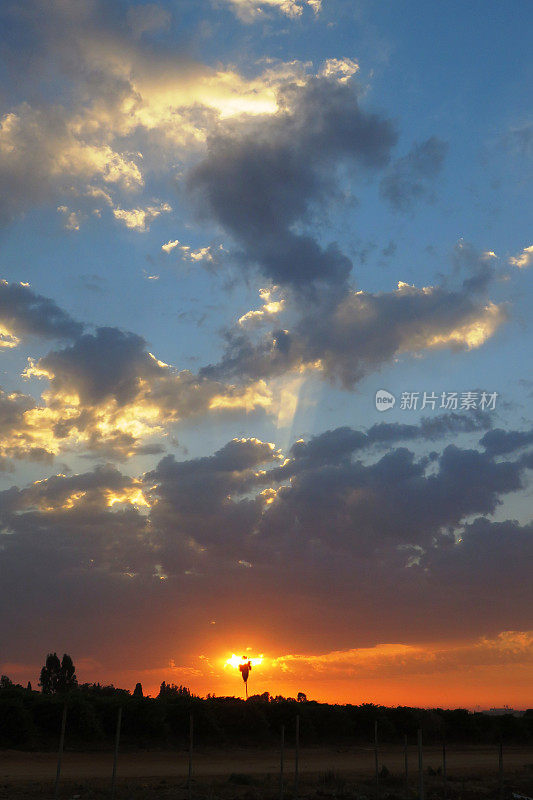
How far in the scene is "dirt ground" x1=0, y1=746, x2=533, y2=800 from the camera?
33.9 m

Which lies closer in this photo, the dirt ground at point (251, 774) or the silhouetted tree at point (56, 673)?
the dirt ground at point (251, 774)

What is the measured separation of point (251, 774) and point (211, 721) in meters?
14.4

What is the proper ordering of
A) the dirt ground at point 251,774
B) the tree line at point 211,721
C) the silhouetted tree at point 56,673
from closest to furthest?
the dirt ground at point 251,774
the tree line at point 211,721
the silhouetted tree at point 56,673

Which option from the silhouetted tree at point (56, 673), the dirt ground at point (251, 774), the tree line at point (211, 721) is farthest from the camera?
the silhouetted tree at point (56, 673)

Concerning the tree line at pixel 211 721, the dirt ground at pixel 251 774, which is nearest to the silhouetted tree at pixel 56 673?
the tree line at pixel 211 721

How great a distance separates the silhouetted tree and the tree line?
42.0 metres

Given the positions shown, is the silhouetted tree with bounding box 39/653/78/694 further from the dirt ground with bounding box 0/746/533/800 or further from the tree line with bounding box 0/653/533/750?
the dirt ground with bounding box 0/746/533/800

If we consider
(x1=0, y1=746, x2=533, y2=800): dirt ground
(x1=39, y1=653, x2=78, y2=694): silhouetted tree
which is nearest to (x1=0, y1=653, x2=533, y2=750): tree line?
(x1=0, y1=746, x2=533, y2=800): dirt ground

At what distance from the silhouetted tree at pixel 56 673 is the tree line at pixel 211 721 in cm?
4196

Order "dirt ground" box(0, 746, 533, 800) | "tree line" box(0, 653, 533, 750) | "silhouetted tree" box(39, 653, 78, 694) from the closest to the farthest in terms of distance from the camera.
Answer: "dirt ground" box(0, 746, 533, 800), "tree line" box(0, 653, 533, 750), "silhouetted tree" box(39, 653, 78, 694)

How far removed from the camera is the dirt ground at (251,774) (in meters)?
A: 33.9

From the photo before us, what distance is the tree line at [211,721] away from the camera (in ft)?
164

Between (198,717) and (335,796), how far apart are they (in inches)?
937

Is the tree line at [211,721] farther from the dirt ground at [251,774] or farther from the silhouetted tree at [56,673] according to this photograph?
the silhouetted tree at [56,673]
